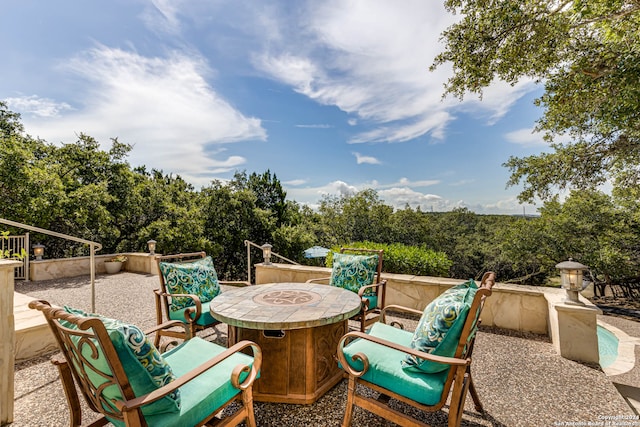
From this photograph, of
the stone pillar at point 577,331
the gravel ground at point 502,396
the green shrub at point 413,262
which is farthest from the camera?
the green shrub at point 413,262

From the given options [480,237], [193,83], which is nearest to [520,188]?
[193,83]

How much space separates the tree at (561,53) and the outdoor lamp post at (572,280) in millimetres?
3893

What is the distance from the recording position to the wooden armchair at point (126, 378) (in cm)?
115

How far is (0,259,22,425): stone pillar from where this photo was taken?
1859 millimetres

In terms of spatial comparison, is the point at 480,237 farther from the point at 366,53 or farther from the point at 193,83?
the point at 193,83

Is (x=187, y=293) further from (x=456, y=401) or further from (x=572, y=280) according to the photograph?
(x=572, y=280)

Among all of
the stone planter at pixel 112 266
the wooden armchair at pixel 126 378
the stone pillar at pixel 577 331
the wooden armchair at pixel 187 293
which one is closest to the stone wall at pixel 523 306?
the stone pillar at pixel 577 331

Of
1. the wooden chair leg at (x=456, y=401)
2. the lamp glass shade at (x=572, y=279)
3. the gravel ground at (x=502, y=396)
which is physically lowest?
the gravel ground at (x=502, y=396)

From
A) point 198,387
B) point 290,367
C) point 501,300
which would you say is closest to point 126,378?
point 198,387

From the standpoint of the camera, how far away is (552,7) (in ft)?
16.2

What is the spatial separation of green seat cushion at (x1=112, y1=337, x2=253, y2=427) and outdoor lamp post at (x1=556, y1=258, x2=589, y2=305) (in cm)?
317

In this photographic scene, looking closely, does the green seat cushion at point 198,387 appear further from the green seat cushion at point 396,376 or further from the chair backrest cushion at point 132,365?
the green seat cushion at point 396,376

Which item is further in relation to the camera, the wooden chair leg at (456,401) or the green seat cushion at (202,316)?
the green seat cushion at (202,316)

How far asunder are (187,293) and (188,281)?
123 millimetres
